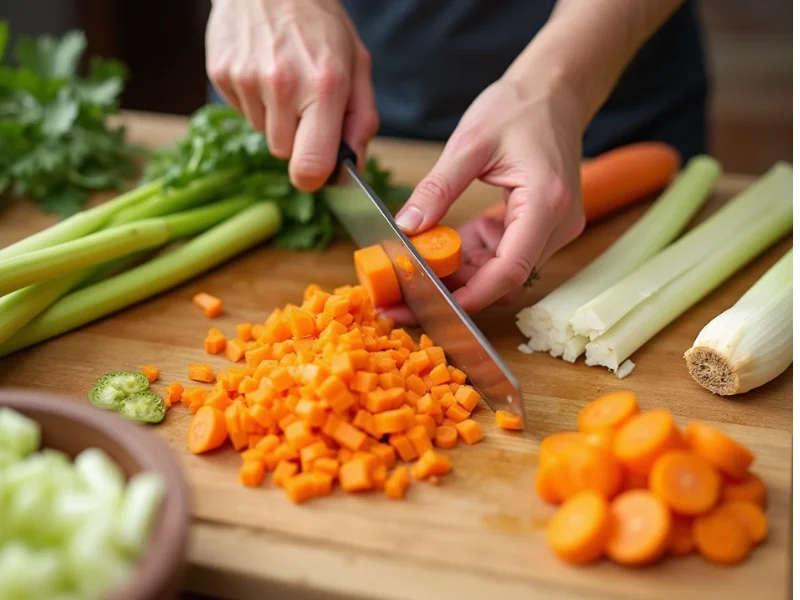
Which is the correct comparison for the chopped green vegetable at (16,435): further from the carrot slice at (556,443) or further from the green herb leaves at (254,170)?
the green herb leaves at (254,170)

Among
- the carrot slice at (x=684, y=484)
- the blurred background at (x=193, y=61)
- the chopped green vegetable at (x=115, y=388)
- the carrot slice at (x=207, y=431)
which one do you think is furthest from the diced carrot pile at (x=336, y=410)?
the blurred background at (x=193, y=61)

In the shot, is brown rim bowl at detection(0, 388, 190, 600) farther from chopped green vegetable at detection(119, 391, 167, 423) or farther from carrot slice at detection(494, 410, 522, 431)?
carrot slice at detection(494, 410, 522, 431)

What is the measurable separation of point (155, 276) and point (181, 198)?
35 cm

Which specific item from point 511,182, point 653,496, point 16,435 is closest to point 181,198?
point 511,182

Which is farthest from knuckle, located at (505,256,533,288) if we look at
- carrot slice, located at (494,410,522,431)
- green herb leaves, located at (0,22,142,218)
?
green herb leaves, located at (0,22,142,218)

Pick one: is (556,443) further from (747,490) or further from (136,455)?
(136,455)

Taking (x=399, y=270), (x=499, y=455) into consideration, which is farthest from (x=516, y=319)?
(x=499, y=455)

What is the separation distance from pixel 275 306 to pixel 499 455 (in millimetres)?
893

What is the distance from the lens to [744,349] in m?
1.91

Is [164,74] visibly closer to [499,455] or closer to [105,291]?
[105,291]

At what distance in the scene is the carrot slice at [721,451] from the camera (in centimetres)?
154

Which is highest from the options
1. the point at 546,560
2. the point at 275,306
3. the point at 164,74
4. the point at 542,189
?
the point at 542,189

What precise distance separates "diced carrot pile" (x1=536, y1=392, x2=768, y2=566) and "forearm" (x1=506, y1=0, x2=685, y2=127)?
3.67 ft

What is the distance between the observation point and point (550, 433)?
73.7 inches
